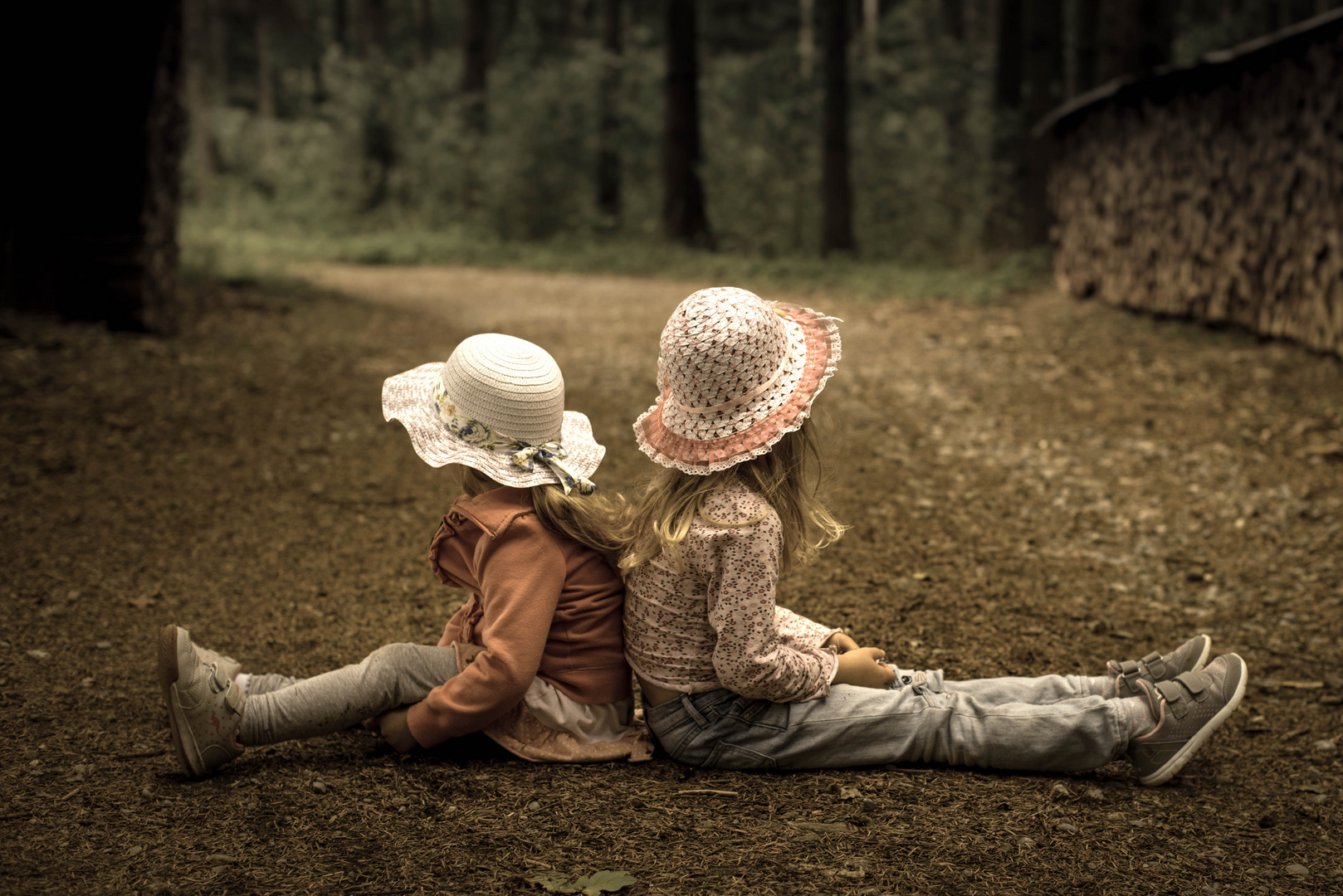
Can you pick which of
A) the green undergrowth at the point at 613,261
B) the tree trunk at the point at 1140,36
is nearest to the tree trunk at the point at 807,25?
the green undergrowth at the point at 613,261

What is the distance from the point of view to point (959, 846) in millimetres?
2436

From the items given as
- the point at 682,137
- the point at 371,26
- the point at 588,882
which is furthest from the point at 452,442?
the point at 371,26

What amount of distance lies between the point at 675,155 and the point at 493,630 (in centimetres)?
1368

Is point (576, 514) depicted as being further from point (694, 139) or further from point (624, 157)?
point (624, 157)

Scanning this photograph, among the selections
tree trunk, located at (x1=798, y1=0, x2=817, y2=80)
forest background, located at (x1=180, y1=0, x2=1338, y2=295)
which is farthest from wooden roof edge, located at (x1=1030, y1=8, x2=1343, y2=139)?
tree trunk, located at (x1=798, y1=0, x2=817, y2=80)

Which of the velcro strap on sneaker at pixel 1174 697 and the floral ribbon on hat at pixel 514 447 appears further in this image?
the velcro strap on sneaker at pixel 1174 697

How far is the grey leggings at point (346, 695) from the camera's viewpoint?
269cm

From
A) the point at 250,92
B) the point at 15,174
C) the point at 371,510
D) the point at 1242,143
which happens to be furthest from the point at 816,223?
the point at 250,92

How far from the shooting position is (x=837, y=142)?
49.1ft

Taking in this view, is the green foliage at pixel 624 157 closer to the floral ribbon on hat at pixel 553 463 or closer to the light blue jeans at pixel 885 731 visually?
the light blue jeans at pixel 885 731

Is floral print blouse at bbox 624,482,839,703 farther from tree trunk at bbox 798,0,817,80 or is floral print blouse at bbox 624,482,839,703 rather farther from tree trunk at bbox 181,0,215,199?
tree trunk at bbox 798,0,817,80

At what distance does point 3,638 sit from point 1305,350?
7285 mm

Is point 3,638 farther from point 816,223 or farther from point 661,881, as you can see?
point 816,223

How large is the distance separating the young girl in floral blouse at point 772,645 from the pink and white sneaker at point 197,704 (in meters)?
0.98
